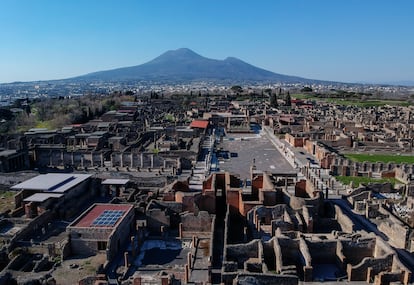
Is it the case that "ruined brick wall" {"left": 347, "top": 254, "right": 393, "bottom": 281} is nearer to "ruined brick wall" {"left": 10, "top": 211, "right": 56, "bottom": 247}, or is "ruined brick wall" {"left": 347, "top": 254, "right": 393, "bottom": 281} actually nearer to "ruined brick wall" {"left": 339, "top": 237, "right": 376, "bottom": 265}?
"ruined brick wall" {"left": 339, "top": 237, "right": 376, "bottom": 265}

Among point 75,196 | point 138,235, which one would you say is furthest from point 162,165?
point 138,235

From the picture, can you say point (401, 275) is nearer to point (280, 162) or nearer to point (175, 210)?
point (175, 210)

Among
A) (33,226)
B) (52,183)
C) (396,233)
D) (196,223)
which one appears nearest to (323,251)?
(396,233)

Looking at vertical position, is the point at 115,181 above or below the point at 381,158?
→ above

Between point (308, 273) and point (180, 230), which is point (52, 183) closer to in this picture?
point (180, 230)

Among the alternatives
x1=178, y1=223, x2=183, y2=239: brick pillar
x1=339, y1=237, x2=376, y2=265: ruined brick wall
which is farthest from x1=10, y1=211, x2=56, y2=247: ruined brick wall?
x1=339, y1=237, x2=376, y2=265: ruined brick wall

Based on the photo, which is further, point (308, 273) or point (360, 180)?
point (360, 180)
